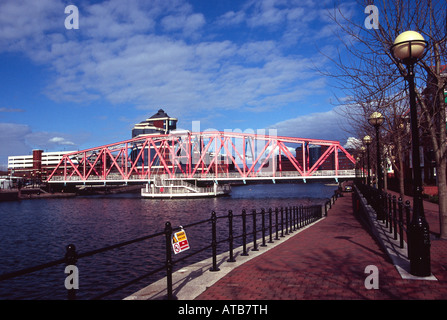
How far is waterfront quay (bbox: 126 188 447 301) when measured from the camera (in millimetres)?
6141

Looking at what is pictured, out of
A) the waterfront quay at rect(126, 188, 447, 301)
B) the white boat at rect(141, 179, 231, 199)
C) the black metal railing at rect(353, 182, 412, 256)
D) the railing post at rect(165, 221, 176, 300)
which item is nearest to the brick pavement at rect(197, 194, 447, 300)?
the waterfront quay at rect(126, 188, 447, 301)

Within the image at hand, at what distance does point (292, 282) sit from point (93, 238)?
20.7m

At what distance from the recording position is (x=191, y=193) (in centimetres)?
7925

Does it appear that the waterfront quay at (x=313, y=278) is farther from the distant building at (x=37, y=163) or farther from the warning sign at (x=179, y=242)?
the distant building at (x=37, y=163)

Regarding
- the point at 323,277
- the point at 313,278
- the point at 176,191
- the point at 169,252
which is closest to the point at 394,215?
the point at 323,277

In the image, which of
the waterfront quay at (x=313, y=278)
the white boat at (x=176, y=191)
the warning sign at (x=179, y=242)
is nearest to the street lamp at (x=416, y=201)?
the waterfront quay at (x=313, y=278)

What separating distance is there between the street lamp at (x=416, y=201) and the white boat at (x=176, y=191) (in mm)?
71832

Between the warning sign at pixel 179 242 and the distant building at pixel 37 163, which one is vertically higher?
the distant building at pixel 37 163

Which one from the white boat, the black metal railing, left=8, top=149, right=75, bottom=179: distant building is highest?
left=8, top=149, right=75, bottom=179: distant building

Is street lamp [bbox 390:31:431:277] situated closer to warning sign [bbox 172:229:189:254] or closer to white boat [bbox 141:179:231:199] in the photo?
warning sign [bbox 172:229:189:254]

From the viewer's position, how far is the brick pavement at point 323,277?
240 inches

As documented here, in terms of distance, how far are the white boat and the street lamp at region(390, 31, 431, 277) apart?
236ft
